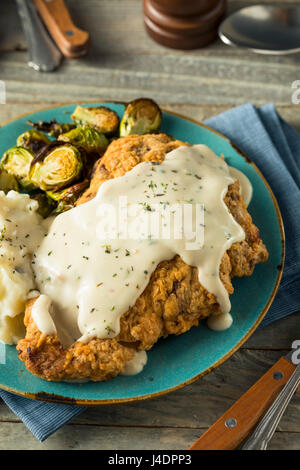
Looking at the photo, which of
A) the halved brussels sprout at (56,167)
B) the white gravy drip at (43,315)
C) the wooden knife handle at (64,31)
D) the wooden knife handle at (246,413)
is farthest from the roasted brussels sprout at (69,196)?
the wooden knife handle at (64,31)

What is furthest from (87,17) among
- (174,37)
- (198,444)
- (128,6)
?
(198,444)

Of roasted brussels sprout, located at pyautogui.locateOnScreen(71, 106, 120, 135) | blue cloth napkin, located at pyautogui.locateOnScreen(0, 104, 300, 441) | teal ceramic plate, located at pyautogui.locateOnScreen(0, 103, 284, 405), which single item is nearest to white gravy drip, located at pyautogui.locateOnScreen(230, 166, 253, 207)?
teal ceramic plate, located at pyautogui.locateOnScreen(0, 103, 284, 405)

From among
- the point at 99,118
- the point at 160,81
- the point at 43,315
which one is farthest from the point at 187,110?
the point at 43,315

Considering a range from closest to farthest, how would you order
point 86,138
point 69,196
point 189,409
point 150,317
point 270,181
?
point 150,317
point 189,409
point 69,196
point 86,138
point 270,181

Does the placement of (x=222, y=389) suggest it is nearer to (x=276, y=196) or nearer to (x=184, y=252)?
(x=184, y=252)

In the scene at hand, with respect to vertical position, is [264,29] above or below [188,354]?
above

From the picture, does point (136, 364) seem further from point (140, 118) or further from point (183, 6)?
point (183, 6)

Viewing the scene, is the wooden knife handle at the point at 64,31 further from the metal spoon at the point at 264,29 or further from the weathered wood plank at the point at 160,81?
the metal spoon at the point at 264,29
